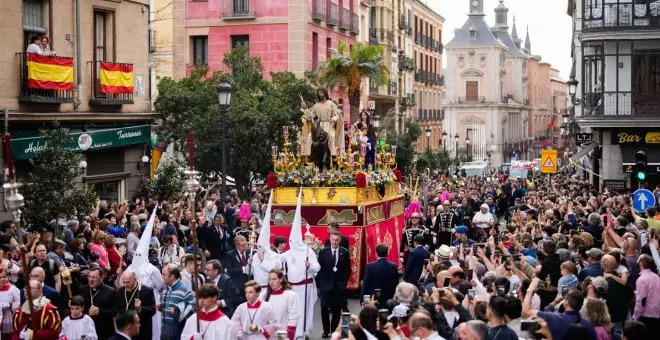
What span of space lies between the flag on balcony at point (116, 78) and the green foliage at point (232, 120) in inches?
156

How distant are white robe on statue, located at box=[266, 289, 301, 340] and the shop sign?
23.9 metres

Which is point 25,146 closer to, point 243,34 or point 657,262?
point 657,262

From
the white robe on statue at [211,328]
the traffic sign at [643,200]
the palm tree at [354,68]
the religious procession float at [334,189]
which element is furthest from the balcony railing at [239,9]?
the white robe on statue at [211,328]

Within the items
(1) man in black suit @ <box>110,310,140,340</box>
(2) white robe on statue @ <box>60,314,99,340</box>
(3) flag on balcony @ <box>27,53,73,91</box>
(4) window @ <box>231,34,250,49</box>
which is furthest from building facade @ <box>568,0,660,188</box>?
(1) man in black suit @ <box>110,310,140,340</box>

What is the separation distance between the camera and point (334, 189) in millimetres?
20594

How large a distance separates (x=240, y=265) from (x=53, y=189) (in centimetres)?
474

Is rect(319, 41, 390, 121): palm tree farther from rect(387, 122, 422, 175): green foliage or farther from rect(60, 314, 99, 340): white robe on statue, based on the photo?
rect(60, 314, 99, 340): white robe on statue

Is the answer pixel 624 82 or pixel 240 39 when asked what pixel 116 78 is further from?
pixel 624 82

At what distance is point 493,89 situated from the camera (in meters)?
108

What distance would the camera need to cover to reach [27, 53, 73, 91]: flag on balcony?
77.7 ft

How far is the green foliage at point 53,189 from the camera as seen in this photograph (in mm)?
19641

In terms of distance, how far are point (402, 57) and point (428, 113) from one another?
1326 centimetres

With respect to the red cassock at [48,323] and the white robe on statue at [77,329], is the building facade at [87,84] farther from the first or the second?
the white robe on statue at [77,329]

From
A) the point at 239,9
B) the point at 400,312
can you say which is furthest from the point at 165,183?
the point at 239,9
